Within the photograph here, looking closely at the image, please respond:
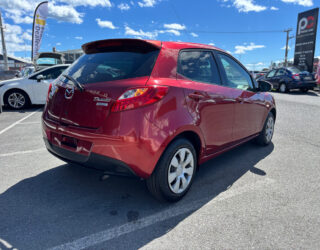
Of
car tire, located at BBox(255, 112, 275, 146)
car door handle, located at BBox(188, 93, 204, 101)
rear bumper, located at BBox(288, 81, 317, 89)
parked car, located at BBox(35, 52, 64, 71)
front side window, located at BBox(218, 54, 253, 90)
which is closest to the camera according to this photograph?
car door handle, located at BBox(188, 93, 204, 101)

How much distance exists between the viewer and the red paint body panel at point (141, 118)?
2.25 metres

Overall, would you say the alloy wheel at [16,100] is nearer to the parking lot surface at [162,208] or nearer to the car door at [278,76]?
the parking lot surface at [162,208]

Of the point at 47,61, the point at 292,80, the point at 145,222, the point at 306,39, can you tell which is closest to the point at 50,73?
the point at 145,222

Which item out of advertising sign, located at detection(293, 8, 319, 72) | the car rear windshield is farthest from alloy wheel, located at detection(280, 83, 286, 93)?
the car rear windshield

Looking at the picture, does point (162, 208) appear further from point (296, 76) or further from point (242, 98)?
point (296, 76)

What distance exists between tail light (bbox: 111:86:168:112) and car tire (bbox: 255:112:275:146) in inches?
118

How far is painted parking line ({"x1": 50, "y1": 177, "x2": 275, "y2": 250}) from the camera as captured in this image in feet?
6.86

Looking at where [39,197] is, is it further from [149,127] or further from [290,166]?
[290,166]

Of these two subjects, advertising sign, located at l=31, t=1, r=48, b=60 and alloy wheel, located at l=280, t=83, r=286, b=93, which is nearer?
advertising sign, located at l=31, t=1, r=48, b=60

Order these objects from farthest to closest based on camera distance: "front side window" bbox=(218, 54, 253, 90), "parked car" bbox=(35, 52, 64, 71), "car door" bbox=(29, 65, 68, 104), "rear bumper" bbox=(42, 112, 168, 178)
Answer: "parked car" bbox=(35, 52, 64, 71), "car door" bbox=(29, 65, 68, 104), "front side window" bbox=(218, 54, 253, 90), "rear bumper" bbox=(42, 112, 168, 178)

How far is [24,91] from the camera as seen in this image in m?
8.47

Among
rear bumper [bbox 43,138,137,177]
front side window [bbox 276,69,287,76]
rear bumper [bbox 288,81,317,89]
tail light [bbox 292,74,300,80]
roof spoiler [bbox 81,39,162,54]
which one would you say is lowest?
rear bumper [bbox 43,138,137,177]

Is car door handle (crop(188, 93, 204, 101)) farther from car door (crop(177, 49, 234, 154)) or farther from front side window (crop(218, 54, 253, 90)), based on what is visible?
front side window (crop(218, 54, 253, 90))

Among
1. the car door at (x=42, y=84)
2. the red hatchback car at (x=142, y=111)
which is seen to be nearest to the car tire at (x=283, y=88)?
the car door at (x=42, y=84)
